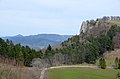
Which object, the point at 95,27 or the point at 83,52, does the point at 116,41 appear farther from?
the point at 95,27

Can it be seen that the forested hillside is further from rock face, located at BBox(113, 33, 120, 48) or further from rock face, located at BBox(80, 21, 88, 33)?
rock face, located at BBox(80, 21, 88, 33)

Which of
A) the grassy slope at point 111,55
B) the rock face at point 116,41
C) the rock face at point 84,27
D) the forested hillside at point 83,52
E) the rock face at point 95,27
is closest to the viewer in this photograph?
the forested hillside at point 83,52

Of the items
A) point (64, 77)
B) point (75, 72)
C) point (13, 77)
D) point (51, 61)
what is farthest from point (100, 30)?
point (13, 77)

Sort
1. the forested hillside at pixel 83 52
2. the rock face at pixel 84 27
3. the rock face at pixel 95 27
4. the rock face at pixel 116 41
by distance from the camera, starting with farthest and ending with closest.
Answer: the rock face at pixel 84 27, the rock face at pixel 95 27, the rock face at pixel 116 41, the forested hillside at pixel 83 52

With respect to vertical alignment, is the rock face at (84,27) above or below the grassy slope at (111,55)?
above

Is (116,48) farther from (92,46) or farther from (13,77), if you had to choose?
(13,77)

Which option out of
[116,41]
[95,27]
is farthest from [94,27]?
[116,41]

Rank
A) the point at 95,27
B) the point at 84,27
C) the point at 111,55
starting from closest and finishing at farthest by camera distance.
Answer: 1. the point at 111,55
2. the point at 95,27
3. the point at 84,27

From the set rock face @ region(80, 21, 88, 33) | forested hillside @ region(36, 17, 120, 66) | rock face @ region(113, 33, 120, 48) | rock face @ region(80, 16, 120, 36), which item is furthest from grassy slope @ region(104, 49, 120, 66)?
rock face @ region(80, 21, 88, 33)

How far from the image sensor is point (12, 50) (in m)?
102

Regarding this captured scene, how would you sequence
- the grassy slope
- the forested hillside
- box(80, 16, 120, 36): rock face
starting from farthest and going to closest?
1. box(80, 16, 120, 36): rock face
2. the grassy slope
3. the forested hillside

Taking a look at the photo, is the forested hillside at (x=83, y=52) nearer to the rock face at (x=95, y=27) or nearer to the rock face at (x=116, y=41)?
the rock face at (x=116, y=41)

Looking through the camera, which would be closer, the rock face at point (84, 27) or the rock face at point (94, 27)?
the rock face at point (94, 27)

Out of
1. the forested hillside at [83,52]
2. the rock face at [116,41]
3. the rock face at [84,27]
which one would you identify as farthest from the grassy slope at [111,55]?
the rock face at [84,27]
